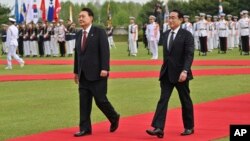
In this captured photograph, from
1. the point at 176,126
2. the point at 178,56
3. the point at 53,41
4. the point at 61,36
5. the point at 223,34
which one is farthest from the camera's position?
the point at 53,41

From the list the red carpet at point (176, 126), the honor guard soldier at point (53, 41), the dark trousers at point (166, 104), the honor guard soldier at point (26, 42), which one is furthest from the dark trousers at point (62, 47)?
the dark trousers at point (166, 104)

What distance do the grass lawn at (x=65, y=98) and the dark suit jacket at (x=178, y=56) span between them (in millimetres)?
2234

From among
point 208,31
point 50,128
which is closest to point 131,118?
point 50,128

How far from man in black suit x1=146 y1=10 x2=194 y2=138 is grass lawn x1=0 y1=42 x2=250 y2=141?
2100 millimetres

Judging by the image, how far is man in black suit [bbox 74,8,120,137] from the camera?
11086 millimetres

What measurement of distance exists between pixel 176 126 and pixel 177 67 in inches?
51.7

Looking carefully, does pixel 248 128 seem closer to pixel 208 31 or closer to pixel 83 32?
pixel 83 32

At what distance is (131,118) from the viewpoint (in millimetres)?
12664

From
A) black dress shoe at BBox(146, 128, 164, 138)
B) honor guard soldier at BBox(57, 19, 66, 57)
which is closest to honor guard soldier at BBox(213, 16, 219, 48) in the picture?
honor guard soldier at BBox(57, 19, 66, 57)

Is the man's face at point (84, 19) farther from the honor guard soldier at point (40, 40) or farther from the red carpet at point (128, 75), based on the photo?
the honor guard soldier at point (40, 40)

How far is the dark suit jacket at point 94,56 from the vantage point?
11.1 metres

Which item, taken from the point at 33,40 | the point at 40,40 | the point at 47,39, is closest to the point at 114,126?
the point at 47,39

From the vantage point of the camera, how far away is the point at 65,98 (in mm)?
16344

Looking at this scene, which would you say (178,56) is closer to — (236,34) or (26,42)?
(26,42)
